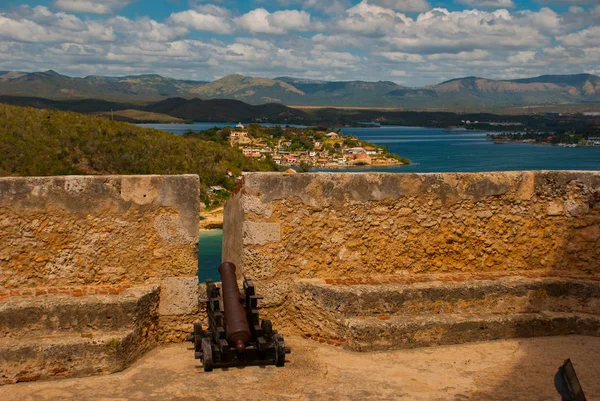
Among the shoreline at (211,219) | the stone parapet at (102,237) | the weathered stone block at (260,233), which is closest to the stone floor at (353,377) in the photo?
the stone parapet at (102,237)

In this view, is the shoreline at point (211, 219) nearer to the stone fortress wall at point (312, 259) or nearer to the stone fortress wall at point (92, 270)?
the stone fortress wall at point (312, 259)

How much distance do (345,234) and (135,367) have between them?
1872 millimetres

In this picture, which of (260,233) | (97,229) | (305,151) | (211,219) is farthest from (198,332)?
(305,151)

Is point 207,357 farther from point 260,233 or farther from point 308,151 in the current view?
point 308,151

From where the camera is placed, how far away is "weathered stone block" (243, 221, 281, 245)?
496 cm

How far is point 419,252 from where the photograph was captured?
5.30m

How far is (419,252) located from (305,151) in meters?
71.0

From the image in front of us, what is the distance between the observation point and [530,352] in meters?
4.79

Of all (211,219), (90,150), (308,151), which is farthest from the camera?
(308,151)

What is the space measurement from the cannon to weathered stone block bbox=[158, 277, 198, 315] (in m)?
0.20

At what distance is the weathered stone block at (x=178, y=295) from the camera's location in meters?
4.82

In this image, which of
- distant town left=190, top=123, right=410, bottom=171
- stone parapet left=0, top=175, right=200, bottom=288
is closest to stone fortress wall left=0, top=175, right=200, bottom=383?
stone parapet left=0, top=175, right=200, bottom=288

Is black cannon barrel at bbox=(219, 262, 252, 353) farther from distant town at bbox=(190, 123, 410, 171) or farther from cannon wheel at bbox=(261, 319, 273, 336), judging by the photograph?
distant town at bbox=(190, 123, 410, 171)

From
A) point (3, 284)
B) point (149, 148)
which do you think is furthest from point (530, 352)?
point (149, 148)
